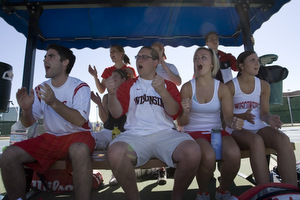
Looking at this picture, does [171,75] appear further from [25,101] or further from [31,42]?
[31,42]

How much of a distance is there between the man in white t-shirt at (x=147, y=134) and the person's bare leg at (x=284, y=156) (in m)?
0.89

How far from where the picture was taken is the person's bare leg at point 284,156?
6.52ft

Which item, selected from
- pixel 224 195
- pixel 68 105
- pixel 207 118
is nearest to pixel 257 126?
pixel 207 118

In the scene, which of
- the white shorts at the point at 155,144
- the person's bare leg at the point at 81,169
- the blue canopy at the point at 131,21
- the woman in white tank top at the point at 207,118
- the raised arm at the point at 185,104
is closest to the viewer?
the person's bare leg at the point at 81,169

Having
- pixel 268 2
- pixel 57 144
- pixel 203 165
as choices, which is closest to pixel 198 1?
pixel 268 2

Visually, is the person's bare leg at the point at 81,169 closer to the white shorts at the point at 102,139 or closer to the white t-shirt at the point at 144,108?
the white t-shirt at the point at 144,108

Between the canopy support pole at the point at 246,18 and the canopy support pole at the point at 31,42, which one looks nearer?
the canopy support pole at the point at 31,42

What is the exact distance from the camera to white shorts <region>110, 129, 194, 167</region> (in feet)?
6.26

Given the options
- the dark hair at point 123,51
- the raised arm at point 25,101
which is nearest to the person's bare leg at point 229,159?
the raised arm at point 25,101

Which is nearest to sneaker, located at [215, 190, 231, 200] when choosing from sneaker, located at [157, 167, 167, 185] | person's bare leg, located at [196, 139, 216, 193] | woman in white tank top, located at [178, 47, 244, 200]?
woman in white tank top, located at [178, 47, 244, 200]

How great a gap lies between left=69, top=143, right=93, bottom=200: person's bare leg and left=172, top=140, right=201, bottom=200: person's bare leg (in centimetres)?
76

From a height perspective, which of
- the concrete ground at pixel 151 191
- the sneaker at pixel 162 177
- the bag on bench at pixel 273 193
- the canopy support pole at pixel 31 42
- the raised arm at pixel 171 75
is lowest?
the concrete ground at pixel 151 191

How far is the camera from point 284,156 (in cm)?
206

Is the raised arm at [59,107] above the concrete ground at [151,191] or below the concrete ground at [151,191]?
above
